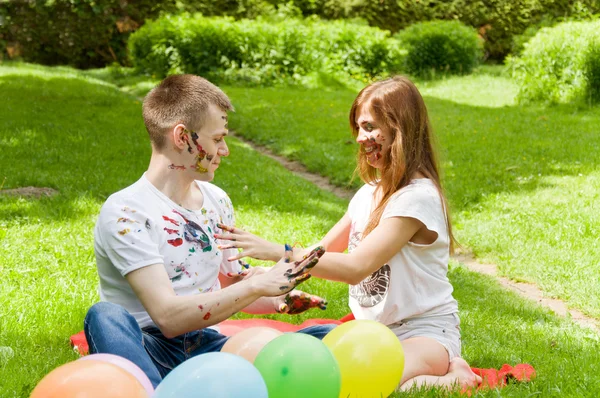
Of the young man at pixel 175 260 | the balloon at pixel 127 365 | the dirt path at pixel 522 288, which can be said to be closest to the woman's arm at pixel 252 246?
the young man at pixel 175 260

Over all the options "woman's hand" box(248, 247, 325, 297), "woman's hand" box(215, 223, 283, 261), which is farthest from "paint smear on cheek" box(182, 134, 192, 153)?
"woman's hand" box(248, 247, 325, 297)

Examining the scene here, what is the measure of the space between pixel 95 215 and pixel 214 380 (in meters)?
4.50

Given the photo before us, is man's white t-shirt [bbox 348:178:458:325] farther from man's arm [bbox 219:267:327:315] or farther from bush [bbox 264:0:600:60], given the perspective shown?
bush [bbox 264:0:600:60]

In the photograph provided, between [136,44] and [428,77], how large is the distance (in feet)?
25.1

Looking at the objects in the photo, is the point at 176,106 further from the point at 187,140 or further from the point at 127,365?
the point at 127,365

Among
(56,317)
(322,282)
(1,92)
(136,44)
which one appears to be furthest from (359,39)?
(56,317)

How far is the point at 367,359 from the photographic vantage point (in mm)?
3031

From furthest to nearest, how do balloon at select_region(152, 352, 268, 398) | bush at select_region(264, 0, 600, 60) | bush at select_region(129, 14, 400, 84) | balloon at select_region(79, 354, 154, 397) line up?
bush at select_region(264, 0, 600, 60) < bush at select_region(129, 14, 400, 84) < balloon at select_region(79, 354, 154, 397) < balloon at select_region(152, 352, 268, 398)

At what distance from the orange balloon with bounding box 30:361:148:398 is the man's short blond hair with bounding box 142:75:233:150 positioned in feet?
4.00

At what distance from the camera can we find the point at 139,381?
2.65 m

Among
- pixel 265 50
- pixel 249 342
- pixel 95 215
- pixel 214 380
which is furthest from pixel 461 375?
pixel 265 50

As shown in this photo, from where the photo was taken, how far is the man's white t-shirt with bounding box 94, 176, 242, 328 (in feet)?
10.0

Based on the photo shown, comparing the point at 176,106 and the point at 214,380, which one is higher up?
the point at 176,106

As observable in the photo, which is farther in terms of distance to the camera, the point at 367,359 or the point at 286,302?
the point at 286,302
